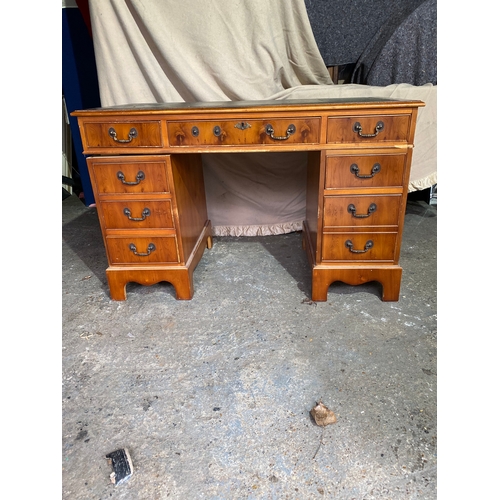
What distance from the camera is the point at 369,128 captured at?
1352 millimetres

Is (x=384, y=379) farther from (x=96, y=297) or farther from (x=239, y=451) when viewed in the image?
(x=96, y=297)

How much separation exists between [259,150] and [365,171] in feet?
1.38

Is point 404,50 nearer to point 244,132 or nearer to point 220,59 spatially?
point 220,59

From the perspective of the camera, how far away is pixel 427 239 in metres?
2.18

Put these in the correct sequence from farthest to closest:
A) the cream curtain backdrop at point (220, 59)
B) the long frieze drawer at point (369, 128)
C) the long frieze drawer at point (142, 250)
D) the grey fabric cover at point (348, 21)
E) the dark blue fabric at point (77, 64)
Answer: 1. the dark blue fabric at point (77, 64)
2. the grey fabric cover at point (348, 21)
3. the cream curtain backdrop at point (220, 59)
4. the long frieze drawer at point (142, 250)
5. the long frieze drawer at point (369, 128)

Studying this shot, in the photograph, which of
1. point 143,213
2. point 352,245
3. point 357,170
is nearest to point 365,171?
point 357,170

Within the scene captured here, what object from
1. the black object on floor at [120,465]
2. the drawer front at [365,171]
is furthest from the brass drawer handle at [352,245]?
the black object on floor at [120,465]

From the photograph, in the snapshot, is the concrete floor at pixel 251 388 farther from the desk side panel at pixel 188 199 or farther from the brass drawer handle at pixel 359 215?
the brass drawer handle at pixel 359 215

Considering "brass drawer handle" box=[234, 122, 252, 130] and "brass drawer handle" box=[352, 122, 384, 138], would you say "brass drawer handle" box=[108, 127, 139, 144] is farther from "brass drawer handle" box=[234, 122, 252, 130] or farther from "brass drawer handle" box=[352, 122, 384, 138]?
"brass drawer handle" box=[352, 122, 384, 138]

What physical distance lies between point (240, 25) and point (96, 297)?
1591 mm

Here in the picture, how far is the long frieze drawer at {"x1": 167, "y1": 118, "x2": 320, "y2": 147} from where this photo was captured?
1374 millimetres

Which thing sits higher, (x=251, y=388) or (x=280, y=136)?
(x=280, y=136)

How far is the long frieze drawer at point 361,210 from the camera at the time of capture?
1448 mm

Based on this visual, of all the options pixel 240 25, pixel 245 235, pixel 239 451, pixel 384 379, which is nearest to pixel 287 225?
pixel 245 235
